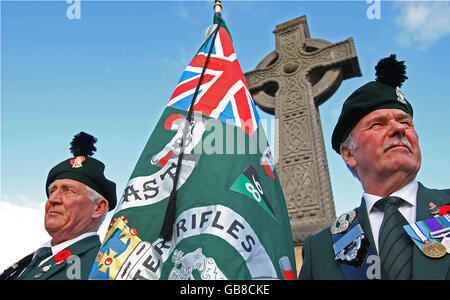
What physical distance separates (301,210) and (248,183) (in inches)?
82.3

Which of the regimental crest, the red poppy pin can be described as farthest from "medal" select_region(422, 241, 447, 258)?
the red poppy pin

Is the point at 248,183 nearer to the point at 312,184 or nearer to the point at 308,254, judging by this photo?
the point at 308,254

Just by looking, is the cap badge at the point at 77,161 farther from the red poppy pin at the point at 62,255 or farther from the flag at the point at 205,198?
the flag at the point at 205,198

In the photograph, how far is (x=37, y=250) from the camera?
2.58m

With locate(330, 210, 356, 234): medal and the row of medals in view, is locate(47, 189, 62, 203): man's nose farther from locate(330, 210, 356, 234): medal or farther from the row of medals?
the row of medals

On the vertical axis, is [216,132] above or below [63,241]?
above

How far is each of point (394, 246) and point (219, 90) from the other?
1.59 m

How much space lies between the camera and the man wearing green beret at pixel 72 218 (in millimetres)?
2289

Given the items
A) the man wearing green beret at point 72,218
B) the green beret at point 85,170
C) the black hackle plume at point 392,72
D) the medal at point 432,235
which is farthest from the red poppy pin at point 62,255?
the black hackle plume at point 392,72

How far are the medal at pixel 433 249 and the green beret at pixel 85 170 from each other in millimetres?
2430

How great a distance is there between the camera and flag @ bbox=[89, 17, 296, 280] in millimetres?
1657

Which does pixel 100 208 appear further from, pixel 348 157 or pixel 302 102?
→ pixel 302 102
